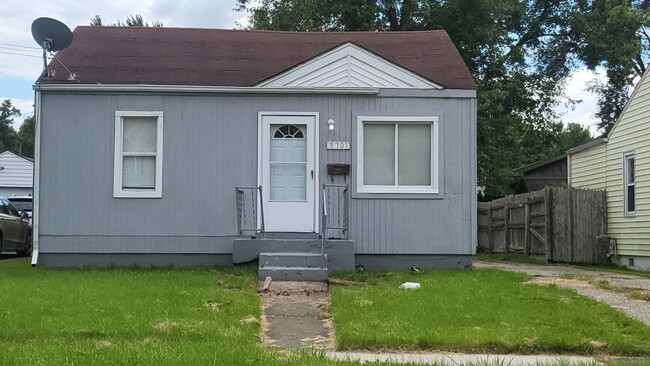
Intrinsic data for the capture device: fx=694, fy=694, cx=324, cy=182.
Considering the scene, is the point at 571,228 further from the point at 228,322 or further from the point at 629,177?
the point at 228,322

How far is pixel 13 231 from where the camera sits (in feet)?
52.1

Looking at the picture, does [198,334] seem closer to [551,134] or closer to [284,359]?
[284,359]

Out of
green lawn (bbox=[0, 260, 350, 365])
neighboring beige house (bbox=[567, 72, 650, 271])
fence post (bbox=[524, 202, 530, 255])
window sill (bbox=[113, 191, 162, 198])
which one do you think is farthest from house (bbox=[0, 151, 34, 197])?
neighboring beige house (bbox=[567, 72, 650, 271])

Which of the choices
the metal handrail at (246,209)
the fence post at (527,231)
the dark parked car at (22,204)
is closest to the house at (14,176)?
the dark parked car at (22,204)

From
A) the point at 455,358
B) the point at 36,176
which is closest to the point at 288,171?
the point at 36,176

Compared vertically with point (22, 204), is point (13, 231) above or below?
below

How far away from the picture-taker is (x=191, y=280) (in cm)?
956

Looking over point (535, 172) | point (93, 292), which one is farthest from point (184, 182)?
point (535, 172)

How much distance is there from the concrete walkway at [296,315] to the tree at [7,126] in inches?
2419

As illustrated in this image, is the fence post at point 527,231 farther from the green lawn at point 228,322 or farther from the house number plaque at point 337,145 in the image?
the green lawn at point 228,322

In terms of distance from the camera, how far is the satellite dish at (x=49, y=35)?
1161 centimetres

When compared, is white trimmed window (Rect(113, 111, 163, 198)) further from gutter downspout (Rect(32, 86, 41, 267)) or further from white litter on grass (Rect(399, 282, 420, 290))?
white litter on grass (Rect(399, 282, 420, 290))

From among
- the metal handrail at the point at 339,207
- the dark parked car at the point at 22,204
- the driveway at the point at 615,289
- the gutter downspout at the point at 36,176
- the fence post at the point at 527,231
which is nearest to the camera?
the driveway at the point at 615,289

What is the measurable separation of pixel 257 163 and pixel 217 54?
8.07 ft
